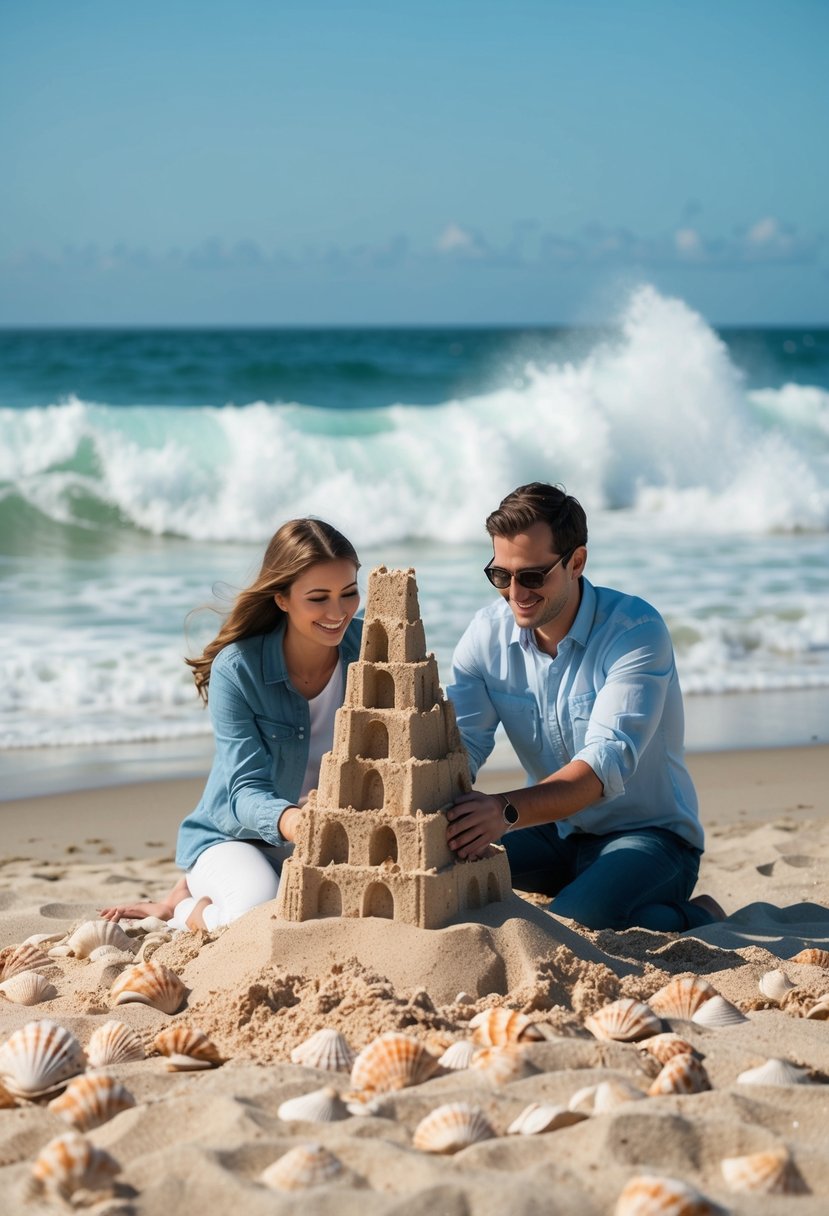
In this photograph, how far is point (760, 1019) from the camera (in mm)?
4398

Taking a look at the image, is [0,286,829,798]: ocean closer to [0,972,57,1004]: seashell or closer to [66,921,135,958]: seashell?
[66,921,135,958]: seashell

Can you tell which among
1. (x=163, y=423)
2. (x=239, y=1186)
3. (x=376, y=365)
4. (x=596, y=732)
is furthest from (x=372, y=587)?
(x=376, y=365)

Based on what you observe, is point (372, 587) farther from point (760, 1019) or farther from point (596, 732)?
point (760, 1019)

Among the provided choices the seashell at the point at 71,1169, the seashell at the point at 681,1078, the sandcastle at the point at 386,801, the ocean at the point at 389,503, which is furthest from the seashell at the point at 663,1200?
the ocean at the point at 389,503

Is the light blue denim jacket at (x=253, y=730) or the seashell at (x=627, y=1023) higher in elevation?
the light blue denim jacket at (x=253, y=730)

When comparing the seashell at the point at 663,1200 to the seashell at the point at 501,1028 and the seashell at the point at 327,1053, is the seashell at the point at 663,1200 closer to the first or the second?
the seashell at the point at 501,1028

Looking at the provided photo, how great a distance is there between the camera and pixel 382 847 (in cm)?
459

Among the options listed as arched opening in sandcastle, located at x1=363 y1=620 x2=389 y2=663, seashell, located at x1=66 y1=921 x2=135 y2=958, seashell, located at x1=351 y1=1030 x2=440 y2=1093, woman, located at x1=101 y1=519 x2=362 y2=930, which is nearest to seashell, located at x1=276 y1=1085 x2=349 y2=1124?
seashell, located at x1=351 y1=1030 x2=440 y2=1093

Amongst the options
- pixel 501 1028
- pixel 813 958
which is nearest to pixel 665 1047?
pixel 501 1028

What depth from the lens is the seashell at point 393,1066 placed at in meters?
3.69

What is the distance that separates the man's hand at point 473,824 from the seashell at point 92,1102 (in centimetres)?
142

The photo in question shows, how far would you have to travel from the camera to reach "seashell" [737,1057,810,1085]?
12.1 ft

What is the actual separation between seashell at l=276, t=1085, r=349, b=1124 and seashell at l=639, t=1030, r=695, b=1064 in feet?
2.98

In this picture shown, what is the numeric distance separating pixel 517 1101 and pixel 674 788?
2.48m
